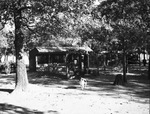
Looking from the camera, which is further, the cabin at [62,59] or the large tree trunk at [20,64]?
the cabin at [62,59]

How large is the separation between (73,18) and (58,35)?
6.96 feet

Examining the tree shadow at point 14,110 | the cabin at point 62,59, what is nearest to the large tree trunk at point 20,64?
the tree shadow at point 14,110

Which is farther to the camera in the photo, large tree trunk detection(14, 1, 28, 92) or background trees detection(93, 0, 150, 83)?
background trees detection(93, 0, 150, 83)

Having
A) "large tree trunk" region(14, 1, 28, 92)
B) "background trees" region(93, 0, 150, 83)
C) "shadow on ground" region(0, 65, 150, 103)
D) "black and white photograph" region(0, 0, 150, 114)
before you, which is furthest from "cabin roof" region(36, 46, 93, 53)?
"large tree trunk" region(14, 1, 28, 92)

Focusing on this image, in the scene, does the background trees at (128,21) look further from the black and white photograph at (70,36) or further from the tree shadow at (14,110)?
the tree shadow at (14,110)

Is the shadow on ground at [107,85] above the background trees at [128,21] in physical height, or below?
below

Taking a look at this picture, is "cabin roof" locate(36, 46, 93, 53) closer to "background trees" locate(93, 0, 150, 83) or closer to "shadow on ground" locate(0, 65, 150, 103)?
"shadow on ground" locate(0, 65, 150, 103)

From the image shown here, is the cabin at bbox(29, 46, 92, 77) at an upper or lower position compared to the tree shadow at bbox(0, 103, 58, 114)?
upper

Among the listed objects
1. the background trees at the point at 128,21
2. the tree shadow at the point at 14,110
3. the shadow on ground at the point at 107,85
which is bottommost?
the tree shadow at the point at 14,110

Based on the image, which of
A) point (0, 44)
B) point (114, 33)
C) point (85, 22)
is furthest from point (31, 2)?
point (0, 44)

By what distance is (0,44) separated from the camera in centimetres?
3650

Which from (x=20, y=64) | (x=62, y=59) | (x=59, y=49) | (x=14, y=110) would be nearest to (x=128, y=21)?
(x=59, y=49)

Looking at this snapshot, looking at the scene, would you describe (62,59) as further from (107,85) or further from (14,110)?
(14,110)

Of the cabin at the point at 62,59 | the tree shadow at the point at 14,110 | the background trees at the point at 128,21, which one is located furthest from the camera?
the cabin at the point at 62,59
